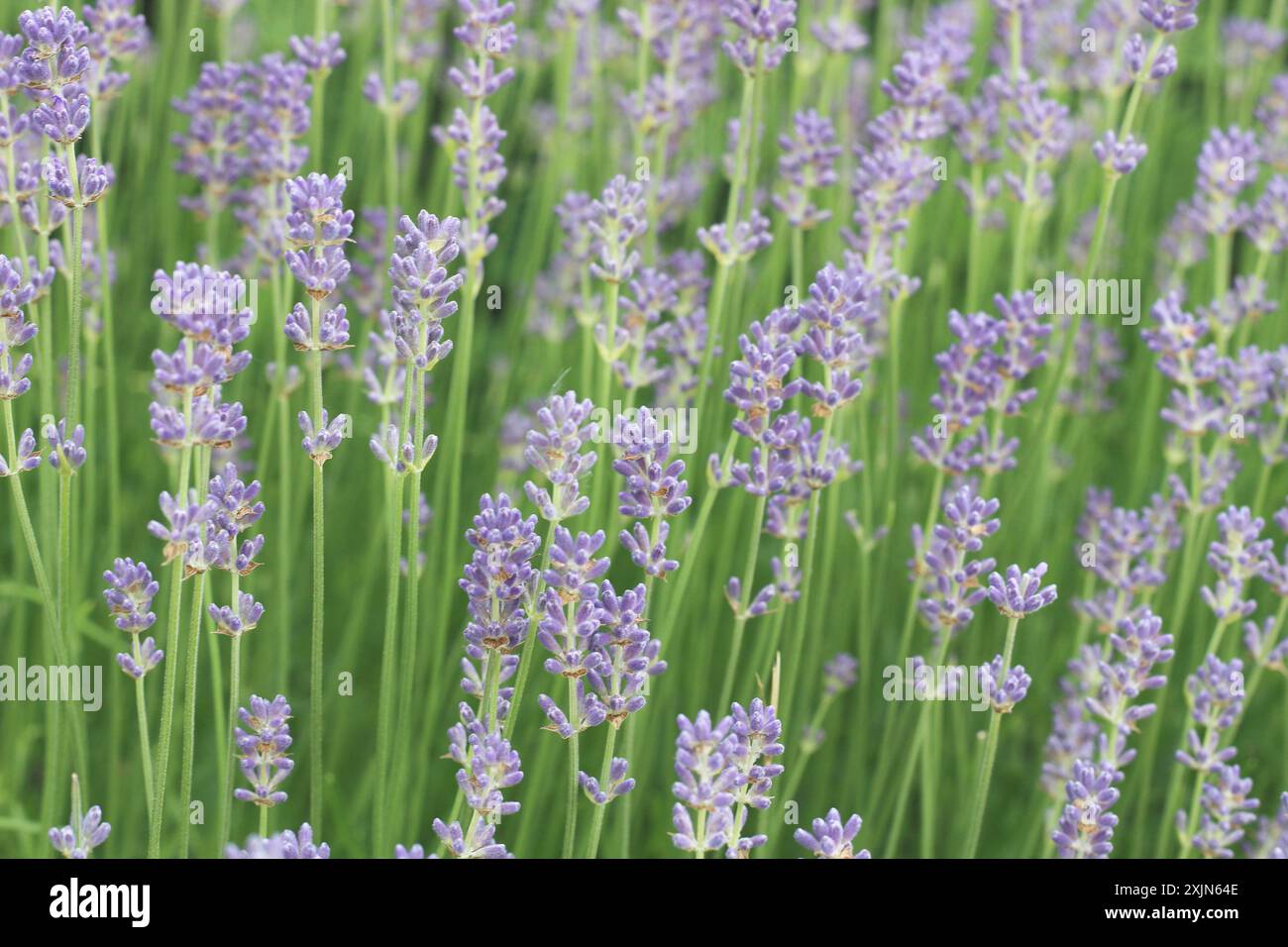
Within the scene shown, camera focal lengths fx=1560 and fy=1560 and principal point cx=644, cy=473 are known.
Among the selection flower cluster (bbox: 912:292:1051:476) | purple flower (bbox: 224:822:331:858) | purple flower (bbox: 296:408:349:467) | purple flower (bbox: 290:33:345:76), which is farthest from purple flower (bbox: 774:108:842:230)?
purple flower (bbox: 224:822:331:858)

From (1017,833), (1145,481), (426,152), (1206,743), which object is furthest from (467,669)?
(426,152)

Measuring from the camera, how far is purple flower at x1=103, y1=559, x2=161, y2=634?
1952 mm

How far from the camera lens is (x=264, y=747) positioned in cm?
203

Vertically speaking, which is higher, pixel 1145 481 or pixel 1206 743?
pixel 1145 481

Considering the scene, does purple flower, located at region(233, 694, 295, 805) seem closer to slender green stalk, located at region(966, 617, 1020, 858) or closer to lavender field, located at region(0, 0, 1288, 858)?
lavender field, located at region(0, 0, 1288, 858)

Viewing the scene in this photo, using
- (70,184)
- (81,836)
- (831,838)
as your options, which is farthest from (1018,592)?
(70,184)

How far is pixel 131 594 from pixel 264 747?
0.26 meters

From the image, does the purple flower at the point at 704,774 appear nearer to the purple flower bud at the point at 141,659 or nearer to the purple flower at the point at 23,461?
the purple flower bud at the point at 141,659

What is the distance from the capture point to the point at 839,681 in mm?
2811

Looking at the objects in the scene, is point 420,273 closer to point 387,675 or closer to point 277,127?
point 387,675
